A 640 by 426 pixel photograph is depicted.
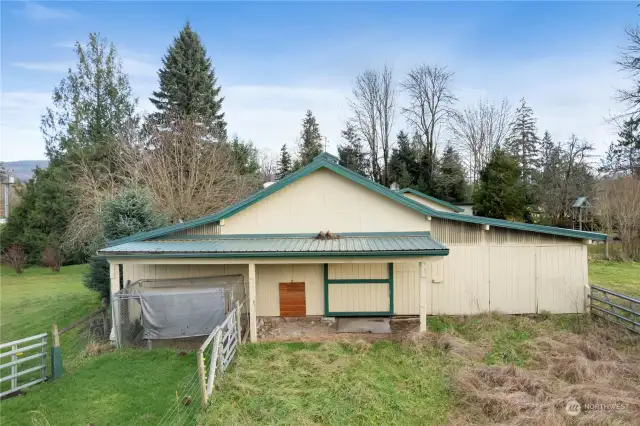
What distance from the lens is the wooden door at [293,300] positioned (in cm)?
1022

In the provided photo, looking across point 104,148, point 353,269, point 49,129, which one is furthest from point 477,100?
point 49,129

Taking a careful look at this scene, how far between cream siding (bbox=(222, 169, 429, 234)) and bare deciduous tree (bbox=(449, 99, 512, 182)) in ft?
92.8

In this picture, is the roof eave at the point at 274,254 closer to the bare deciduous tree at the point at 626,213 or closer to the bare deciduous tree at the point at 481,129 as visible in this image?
the bare deciduous tree at the point at 626,213

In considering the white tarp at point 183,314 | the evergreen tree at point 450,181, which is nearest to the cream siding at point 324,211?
the white tarp at point 183,314

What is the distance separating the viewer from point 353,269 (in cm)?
1008

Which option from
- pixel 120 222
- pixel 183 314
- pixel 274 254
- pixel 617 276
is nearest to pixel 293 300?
pixel 274 254

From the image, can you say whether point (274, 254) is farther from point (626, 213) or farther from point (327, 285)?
point (626, 213)

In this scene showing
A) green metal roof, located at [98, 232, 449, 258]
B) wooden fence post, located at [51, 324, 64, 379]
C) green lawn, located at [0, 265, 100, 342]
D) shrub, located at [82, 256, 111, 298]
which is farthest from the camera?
shrub, located at [82, 256, 111, 298]

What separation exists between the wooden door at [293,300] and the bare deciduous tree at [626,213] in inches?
846

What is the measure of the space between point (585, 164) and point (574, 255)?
29721 millimetres

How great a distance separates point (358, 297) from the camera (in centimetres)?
1010

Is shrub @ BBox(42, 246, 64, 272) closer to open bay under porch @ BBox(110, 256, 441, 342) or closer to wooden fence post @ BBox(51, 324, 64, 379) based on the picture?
open bay under porch @ BBox(110, 256, 441, 342)

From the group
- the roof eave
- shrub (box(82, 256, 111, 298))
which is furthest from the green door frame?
shrub (box(82, 256, 111, 298))

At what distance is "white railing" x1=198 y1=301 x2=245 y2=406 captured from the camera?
16.8 feet
